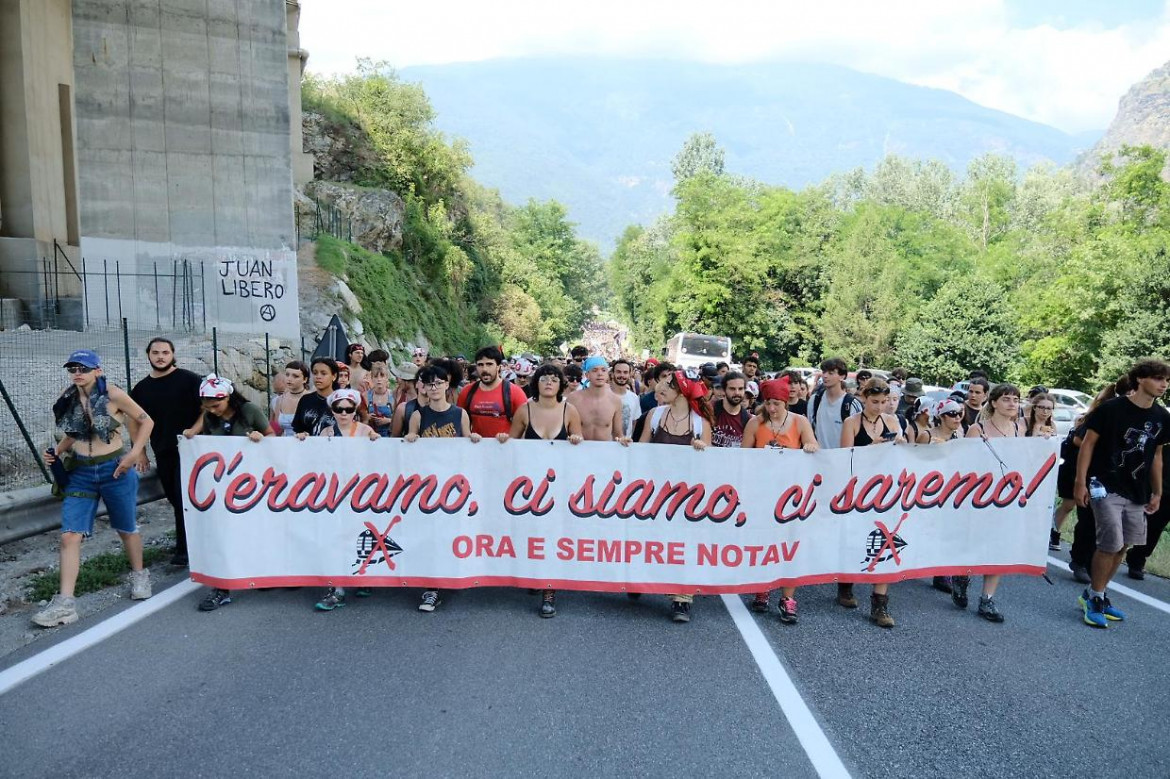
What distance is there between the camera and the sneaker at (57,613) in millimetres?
5332

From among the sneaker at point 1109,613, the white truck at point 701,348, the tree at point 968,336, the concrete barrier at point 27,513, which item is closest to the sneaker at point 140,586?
the concrete barrier at point 27,513

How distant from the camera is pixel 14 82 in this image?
19.1m

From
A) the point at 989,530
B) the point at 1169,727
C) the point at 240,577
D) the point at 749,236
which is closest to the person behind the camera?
the point at 1169,727

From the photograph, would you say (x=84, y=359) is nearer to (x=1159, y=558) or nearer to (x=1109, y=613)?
(x=1109, y=613)

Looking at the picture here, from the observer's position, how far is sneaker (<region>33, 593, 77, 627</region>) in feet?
17.5

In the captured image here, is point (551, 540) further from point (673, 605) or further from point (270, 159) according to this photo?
point (270, 159)

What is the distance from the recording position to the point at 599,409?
6695mm

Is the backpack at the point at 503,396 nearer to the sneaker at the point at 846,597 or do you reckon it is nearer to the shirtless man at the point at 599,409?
the shirtless man at the point at 599,409

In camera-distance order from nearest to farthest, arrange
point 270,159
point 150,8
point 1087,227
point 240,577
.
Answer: point 240,577 < point 150,8 < point 270,159 < point 1087,227

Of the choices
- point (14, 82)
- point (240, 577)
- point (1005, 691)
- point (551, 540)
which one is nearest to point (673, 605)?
point (551, 540)

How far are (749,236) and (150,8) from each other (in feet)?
128

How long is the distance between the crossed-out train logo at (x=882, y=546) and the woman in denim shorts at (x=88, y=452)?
17.6 ft

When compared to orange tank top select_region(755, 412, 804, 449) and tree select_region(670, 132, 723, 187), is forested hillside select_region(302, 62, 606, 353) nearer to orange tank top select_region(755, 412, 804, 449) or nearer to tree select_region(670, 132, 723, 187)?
orange tank top select_region(755, 412, 804, 449)

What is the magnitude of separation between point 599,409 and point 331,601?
2500 millimetres
